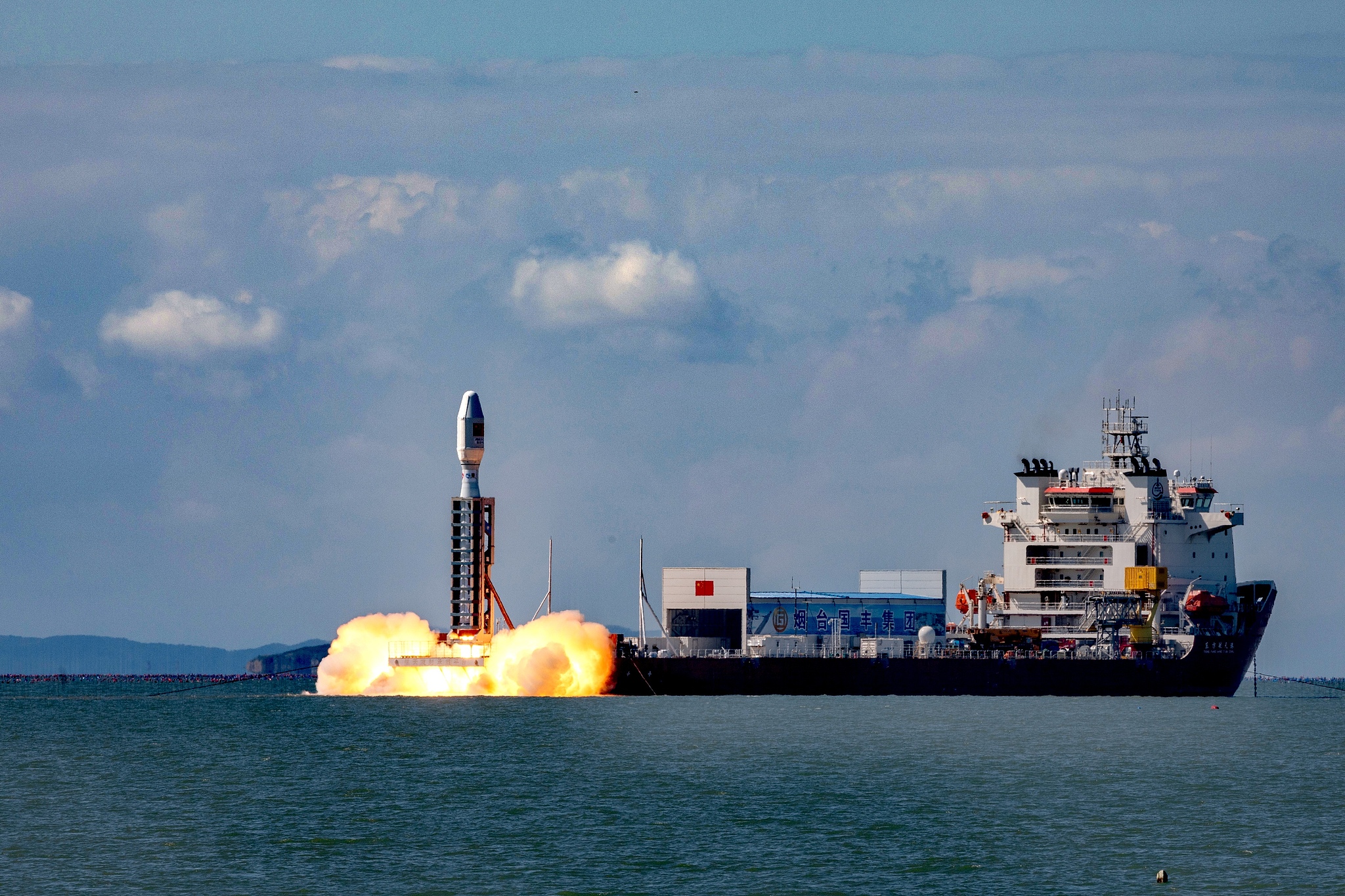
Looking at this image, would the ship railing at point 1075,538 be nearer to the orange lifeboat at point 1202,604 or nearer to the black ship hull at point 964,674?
the orange lifeboat at point 1202,604

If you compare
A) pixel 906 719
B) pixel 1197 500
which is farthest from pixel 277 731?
pixel 1197 500

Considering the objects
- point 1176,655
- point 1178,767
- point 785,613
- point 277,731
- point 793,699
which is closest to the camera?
point 1178,767

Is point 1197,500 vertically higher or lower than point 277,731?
higher

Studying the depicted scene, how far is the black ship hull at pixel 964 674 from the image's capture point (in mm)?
126125

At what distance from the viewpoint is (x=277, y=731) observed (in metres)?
106

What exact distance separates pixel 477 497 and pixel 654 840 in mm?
73869

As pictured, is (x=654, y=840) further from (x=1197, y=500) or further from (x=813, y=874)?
(x=1197, y=500)

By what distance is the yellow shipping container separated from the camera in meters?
125

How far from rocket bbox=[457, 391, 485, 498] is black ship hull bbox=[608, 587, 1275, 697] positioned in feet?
53.4

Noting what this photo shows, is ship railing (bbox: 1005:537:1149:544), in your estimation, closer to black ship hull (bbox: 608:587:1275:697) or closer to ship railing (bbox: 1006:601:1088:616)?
ship railing (bbox: 1006:601:1088:616)

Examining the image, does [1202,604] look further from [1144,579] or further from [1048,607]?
[1048,607]

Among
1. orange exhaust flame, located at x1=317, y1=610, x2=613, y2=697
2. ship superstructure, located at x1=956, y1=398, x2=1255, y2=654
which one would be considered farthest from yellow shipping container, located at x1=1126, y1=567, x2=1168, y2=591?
orange exhaust flame, located at x1=317, y1=610, x2=613, y2=697

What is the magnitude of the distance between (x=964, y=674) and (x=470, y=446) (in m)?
Answer: 38.4

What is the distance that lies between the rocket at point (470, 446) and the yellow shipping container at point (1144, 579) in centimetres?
4557
